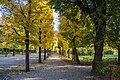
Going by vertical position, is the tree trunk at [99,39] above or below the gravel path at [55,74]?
above

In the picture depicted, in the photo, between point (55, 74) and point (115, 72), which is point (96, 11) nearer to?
point (55, 74)

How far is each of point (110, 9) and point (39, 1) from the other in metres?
6.79

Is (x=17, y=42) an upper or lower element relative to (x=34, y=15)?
lower

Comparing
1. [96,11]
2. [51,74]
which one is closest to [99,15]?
[96,11]

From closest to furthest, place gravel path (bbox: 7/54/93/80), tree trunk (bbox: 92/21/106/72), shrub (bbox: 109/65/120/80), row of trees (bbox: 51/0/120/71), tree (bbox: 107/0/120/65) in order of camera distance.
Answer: shrub (bbox: 109/65/120/80) → gravel path (bbox: 7/54/93/80) → tree (bbox: 107/0/120/65) → row of trees (bbox: 51/0/120/71) → tree trunk (bbox: 92/21/106/72)

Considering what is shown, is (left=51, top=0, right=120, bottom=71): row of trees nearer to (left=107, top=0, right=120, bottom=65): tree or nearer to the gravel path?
(left=107, top=0, right=120, bottom=65): tree

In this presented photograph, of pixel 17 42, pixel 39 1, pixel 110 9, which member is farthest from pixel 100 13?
pixel 17 42

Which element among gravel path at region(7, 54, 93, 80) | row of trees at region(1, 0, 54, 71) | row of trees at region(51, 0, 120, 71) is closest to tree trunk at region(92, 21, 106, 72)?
row of trees at region(51, 0, 120, 71)

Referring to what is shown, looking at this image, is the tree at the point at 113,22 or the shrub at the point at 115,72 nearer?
the shrub at the point at 115,72

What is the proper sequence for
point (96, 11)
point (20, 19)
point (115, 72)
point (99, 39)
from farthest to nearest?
point (20, 19)
point (99, 39)
point (96, 11)
point (115, 72)

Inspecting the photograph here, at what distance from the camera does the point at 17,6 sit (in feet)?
76.2

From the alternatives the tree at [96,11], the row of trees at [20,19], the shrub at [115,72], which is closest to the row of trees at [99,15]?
the tree at [96,11]

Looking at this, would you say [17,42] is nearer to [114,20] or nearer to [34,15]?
[34,15]

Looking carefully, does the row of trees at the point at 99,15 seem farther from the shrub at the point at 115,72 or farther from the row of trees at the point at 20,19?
the shrub at the point at 115,72
